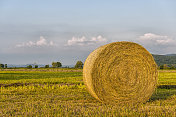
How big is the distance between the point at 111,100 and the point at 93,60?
186cm

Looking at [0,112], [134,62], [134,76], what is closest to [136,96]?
[134,76]

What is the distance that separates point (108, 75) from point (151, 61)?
2.12m

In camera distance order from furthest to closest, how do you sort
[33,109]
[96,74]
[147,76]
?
[147,76], [96,74], [33,109]

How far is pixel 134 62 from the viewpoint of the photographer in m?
9.02

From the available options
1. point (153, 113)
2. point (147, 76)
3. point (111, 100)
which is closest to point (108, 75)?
point (111, 100)

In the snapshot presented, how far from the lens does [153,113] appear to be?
6.96 meters

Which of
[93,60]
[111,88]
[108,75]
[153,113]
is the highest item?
[93,60]

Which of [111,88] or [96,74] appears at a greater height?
[96,74]

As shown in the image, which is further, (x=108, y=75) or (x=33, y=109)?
(x=108, y=75)

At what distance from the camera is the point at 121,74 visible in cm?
883

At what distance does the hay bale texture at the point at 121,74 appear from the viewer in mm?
8664

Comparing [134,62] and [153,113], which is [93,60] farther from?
[153,113]

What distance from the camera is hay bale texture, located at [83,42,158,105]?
28.4 ft

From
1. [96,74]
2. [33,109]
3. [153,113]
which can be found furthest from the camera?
[96,74]
